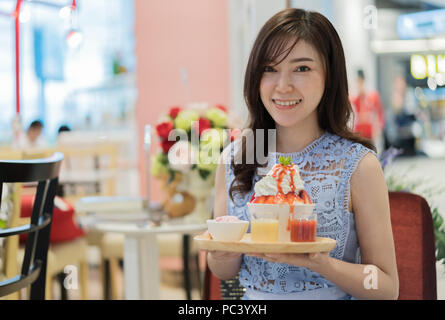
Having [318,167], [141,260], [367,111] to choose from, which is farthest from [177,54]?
[318,167]

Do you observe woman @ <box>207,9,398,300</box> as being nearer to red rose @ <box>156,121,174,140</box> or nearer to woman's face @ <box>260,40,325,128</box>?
woman's face @ <box>260,40,325,128</box>

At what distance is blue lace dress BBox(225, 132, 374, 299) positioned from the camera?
1304mm

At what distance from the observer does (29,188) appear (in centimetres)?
327

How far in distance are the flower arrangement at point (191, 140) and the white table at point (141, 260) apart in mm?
244

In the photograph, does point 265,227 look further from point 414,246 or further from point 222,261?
point 414,246

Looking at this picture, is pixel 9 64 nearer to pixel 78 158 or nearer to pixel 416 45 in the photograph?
pixel 78 158

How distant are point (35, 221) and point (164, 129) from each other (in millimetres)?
1043

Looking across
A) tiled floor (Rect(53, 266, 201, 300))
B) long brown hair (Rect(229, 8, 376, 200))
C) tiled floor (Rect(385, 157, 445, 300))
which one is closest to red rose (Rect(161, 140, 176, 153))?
tiled floor (Rect(385, 157, 445, 300))

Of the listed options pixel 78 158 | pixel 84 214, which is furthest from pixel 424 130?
pixel 78 158

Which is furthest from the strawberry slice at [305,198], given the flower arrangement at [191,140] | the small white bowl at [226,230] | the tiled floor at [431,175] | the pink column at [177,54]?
the pink column at [177,54]

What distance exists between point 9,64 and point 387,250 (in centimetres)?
709

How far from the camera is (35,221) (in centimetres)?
152

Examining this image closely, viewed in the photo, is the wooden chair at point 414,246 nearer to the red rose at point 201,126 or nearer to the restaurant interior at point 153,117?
the restaurant interior at point 153,117

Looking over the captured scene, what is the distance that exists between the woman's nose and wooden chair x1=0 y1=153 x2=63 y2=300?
0.60 meters
